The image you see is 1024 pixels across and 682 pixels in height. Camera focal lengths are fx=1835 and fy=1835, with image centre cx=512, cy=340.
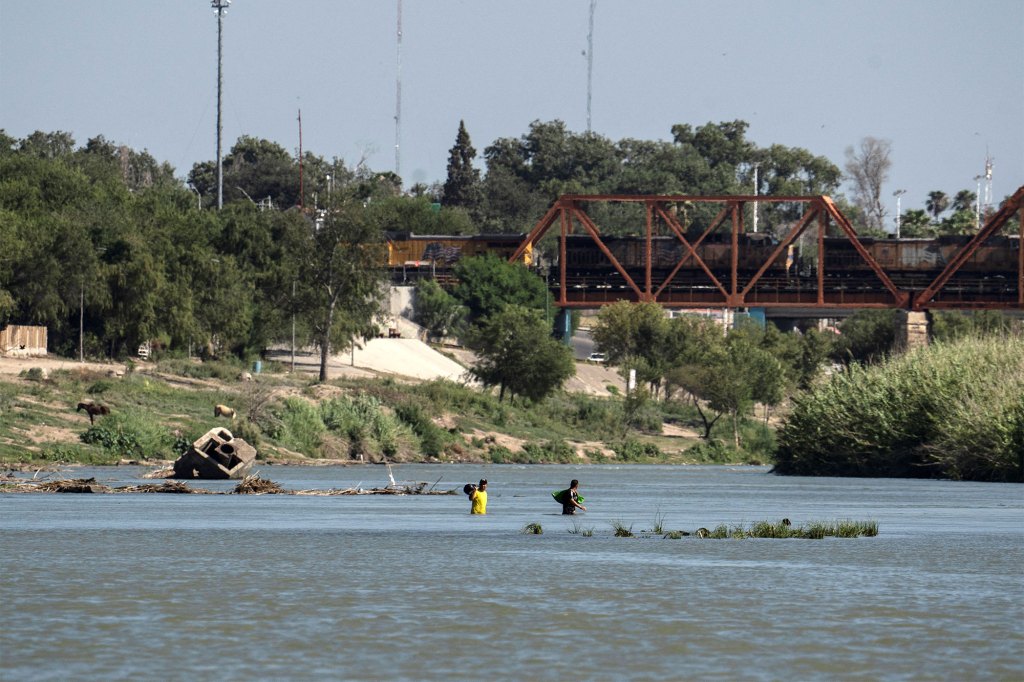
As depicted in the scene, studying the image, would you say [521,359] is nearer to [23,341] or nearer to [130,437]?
[23,341]

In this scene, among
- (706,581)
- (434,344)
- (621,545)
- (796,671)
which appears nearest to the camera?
(796,671)

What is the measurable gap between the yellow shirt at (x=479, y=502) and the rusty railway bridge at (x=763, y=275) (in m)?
97.3

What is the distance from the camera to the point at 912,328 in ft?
487

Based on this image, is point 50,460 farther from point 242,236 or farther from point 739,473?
point 242,236

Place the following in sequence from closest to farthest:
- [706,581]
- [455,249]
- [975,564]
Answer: [706,581]
[975,564]
[455,249]

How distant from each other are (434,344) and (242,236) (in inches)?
1344

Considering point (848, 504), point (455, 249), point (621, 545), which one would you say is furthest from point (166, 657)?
point (455, 249)

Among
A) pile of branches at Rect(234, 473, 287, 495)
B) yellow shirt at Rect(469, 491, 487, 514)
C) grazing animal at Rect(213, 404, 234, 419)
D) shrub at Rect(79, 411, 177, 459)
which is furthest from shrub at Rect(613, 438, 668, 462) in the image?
yellow shirt at Rect(469, 491, 487, 514)

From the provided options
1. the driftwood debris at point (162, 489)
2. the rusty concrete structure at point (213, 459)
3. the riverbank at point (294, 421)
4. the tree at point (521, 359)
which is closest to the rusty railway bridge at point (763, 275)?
the tree at point (521, 359)

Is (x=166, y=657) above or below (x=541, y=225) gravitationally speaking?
below

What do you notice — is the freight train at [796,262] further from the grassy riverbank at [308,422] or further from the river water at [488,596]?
the river water at [488,596]

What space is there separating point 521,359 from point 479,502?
222ft

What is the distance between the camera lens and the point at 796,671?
22.6m

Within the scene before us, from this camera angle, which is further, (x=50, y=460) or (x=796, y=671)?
(x=50, y=460)
